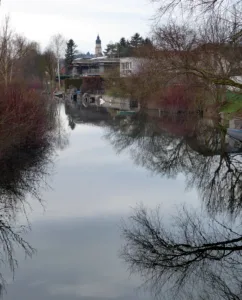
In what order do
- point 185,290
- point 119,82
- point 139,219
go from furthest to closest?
point 119,82, point 139,219, point 185,290

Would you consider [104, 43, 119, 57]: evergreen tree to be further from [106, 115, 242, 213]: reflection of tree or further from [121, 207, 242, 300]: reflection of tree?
[121, 207, 242, 300]: reflection of tree

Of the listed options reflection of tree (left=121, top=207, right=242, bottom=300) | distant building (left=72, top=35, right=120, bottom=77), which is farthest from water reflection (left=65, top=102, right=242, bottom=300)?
distant building (left=72, top=35, right=120, bottom=77)

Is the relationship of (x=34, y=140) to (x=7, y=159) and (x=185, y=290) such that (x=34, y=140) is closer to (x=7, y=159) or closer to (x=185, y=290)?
(x=7, y=159)

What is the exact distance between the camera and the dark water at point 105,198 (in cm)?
640

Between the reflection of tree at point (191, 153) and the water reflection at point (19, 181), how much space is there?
3220 mm

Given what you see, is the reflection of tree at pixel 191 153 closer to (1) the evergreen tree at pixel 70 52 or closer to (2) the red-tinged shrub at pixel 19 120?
(2) the red-tinged shrub at pixel 19 120

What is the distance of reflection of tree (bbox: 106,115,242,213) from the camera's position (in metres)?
11.5

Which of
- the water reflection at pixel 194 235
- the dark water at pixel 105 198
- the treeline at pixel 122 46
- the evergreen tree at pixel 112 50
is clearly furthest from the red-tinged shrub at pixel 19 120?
the evergreen tree at pixel 112 50

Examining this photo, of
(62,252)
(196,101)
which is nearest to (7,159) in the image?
(62,252)

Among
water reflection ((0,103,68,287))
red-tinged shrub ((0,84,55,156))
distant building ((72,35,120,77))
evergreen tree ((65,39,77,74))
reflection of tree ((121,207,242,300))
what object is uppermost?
evergreen tree ((65,39,77,74))

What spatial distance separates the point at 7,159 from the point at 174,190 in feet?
17.9

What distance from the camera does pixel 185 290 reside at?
20.0ft

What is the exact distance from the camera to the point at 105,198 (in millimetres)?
10859

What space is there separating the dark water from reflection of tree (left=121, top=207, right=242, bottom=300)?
0.80ft
